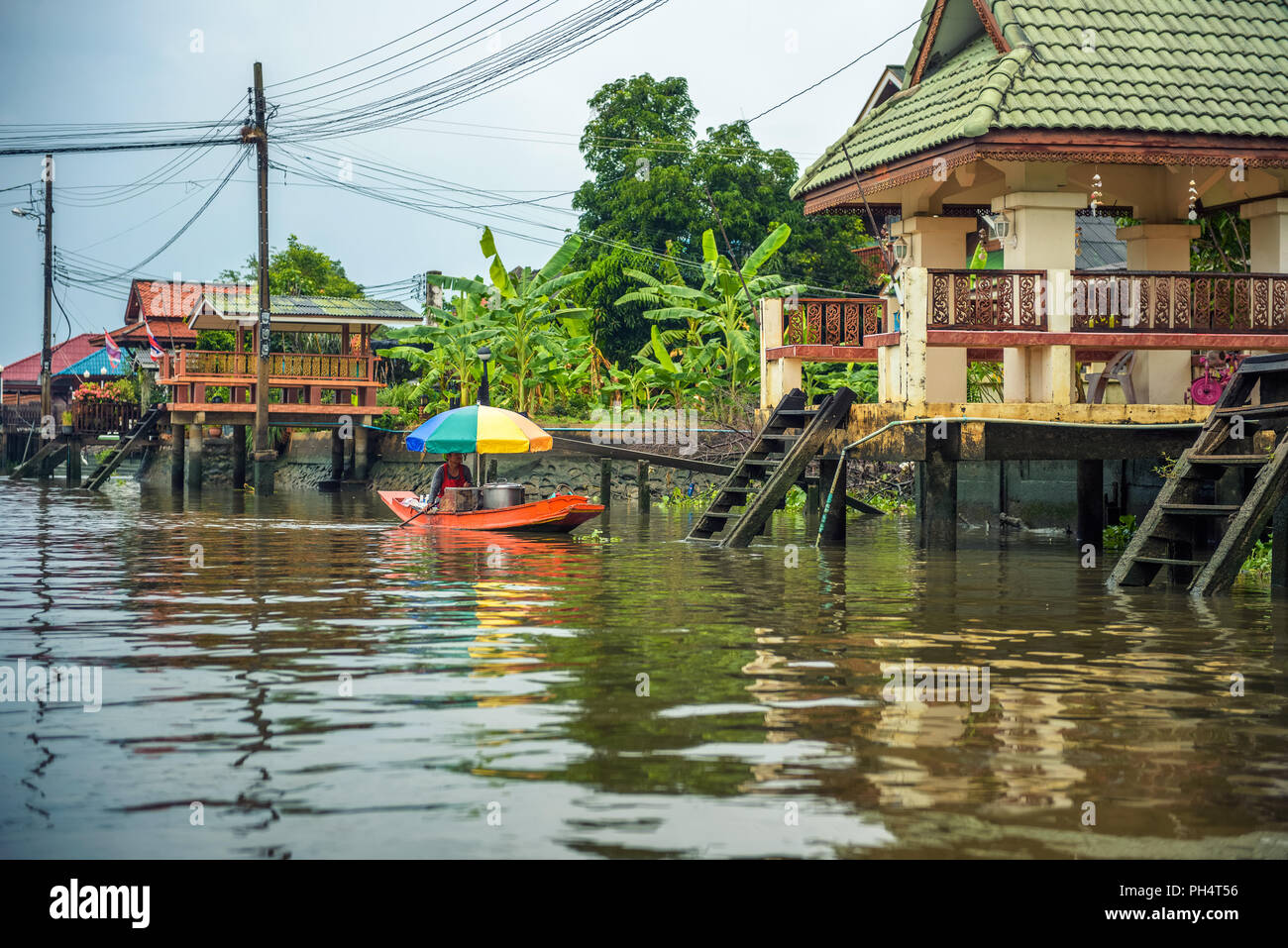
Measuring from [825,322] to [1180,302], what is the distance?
4.85 m

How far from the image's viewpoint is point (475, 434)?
20.3m

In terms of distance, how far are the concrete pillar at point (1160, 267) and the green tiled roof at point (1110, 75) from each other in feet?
7.69

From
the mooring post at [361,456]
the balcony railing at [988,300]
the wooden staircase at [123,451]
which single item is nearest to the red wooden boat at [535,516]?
the balcony railing at [988,300]

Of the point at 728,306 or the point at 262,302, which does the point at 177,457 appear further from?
the point at 728,306

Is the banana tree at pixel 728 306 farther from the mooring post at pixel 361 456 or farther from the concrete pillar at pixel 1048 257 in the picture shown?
the concrete pillar at pixel 1048 257

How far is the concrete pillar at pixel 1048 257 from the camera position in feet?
56.8

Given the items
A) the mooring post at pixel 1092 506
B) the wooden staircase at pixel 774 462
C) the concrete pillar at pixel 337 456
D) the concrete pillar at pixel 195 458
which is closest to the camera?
the wooden staircase at pixel 774 462

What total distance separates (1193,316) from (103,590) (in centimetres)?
1285

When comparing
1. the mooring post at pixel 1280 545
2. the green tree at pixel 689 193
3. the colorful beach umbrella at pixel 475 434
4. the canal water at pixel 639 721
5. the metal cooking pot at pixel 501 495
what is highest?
the green tree at pixel 689 193

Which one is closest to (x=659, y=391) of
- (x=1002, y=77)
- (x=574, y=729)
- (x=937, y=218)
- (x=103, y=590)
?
(x=937, y=218)

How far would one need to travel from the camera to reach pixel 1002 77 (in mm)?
17641

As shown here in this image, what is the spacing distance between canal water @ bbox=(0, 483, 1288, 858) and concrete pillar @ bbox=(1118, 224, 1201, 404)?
6606mm
